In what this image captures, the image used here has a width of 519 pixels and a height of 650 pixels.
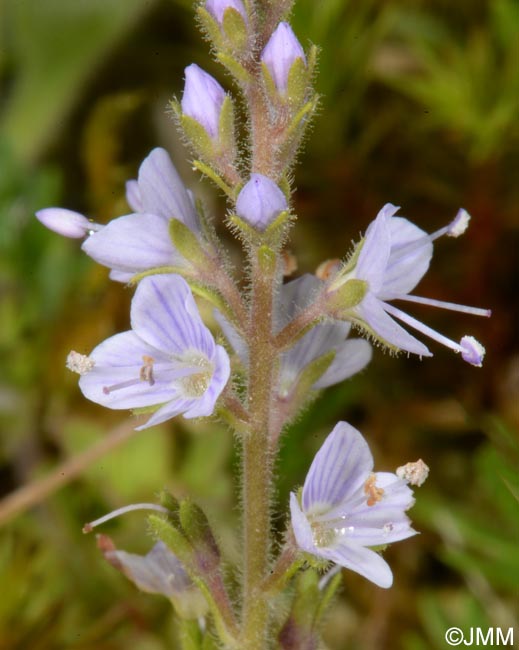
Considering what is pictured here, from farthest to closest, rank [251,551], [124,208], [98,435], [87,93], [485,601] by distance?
[87,93], [124,208], [98,435], [485,601], [251,551]

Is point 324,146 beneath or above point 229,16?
beneath

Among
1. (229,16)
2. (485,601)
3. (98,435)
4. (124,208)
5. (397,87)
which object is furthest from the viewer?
(397,87)

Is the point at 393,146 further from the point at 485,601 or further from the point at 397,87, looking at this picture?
the point at 485,601

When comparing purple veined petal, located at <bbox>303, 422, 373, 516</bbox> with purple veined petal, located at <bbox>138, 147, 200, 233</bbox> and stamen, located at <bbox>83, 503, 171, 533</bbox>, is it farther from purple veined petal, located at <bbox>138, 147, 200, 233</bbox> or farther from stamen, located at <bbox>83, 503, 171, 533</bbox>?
purple veined petal, located at <bbox>138, 147, 200, 233</bbox>

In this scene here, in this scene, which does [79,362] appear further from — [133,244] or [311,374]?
[311,374]

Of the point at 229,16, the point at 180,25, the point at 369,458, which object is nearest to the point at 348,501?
the point at 369,458

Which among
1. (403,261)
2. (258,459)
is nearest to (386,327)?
(403,261)

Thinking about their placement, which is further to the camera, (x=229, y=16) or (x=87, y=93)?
(x=87, y=93)

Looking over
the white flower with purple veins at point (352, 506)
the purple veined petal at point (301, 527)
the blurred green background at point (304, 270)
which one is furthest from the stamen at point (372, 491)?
the blurred green background at point (304, 270)
